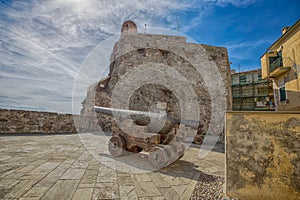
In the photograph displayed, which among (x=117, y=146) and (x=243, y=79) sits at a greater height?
(x=243, y=79)

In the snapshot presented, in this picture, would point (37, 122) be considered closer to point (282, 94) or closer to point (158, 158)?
point (158, 158)

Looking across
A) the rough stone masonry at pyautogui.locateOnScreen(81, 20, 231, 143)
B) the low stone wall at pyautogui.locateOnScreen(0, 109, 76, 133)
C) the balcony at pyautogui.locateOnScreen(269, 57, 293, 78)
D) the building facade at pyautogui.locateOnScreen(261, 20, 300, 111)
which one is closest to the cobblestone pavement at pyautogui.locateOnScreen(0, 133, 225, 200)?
the low stone wall at pyautogui.locateOnScreen(0, 109, 76, 133)

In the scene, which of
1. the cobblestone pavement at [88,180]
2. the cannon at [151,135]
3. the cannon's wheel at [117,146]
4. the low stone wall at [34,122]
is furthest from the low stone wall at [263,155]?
the low stone wall at [34,122]

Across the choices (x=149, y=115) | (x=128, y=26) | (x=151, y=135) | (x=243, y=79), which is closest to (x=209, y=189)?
(x=151, y=135)

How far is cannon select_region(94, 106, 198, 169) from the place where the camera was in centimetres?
291

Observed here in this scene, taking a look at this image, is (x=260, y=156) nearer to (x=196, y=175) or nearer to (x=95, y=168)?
(x=196, y=175)

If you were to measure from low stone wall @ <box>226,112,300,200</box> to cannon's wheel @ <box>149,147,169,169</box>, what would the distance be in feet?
4.00

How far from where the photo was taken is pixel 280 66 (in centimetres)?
1019

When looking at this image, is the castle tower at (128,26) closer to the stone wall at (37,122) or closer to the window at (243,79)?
the stone wall at (37,122)

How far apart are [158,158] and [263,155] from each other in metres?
1.72

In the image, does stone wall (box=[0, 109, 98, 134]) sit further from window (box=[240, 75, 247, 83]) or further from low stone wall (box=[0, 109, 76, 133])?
window (box=[240, 75, 247, 83])

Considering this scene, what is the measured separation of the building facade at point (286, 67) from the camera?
29.3ft

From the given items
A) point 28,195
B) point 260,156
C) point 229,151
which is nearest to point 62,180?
point 28,195

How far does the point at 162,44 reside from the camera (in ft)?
38.1
